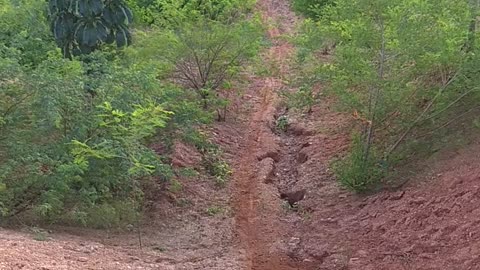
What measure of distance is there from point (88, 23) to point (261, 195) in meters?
4.83

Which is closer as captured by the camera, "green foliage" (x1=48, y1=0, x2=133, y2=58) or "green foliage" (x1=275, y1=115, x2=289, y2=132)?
"green foliage" (x1=48, y1=0, x2=133, y2=58)

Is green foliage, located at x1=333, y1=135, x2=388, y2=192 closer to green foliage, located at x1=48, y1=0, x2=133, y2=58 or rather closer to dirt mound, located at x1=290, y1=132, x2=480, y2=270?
dirt mound, located at x1=290, y1=132, x2=480, y2=270

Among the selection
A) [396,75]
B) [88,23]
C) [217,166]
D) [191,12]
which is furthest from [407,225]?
[191,12]

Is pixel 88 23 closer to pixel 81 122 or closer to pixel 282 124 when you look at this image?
pixel 81 122

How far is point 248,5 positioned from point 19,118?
8.96 meters

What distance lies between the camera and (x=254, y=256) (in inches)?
425

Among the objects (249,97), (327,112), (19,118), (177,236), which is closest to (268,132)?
(327,112)

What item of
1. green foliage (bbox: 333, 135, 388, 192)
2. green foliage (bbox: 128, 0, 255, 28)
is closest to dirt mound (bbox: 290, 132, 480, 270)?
green foliage (bbox: 333, 135, 388, 192)

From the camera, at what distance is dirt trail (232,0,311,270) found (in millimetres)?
10922

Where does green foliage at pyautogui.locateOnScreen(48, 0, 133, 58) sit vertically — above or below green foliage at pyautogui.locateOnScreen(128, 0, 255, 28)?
above

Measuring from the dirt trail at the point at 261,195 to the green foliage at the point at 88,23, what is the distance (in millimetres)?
3973

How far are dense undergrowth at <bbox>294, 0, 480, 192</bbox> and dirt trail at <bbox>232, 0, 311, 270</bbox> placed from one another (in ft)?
5.30

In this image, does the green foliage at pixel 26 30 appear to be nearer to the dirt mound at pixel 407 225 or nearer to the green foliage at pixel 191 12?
the green foliage at pixel 191 12

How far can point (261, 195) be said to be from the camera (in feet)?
44.3
